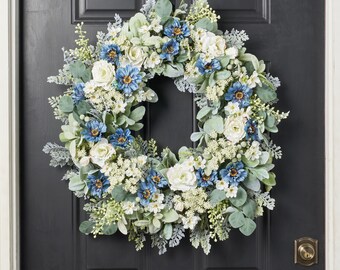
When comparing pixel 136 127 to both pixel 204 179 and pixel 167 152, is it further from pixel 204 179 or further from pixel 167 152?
pixel 204 179

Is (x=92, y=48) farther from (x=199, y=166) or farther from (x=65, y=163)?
(x=199, y=166)

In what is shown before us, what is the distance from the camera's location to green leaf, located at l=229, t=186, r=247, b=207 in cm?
151

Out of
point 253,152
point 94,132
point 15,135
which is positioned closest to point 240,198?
point 253,152

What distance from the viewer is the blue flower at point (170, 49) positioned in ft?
4.94

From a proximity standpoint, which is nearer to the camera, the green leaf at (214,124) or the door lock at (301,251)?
the green leaf at (214,124)

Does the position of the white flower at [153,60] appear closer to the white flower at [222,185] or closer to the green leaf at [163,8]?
the green leaf at [163,8]

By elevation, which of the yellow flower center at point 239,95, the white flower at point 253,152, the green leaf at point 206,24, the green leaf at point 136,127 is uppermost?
the green leaf at point 206,24

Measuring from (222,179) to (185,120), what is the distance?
243mm

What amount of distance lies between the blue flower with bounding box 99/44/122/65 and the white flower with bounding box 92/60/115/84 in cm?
2

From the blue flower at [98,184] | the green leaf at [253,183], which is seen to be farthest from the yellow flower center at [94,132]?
the green leaf at [253,183]

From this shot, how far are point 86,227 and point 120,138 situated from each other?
0.93 ft

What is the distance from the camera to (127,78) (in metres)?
1.49

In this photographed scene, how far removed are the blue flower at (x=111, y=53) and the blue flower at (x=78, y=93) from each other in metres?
0.10

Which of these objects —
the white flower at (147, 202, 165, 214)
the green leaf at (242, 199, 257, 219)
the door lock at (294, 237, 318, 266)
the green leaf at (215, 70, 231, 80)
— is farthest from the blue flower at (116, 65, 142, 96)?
the door lock at (294, 237, 318, 266)
